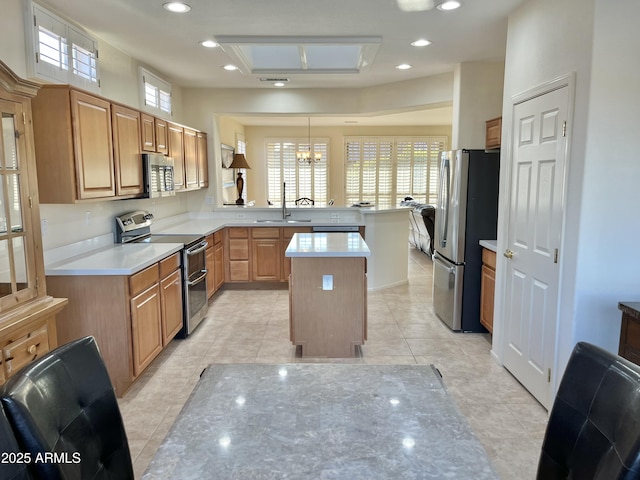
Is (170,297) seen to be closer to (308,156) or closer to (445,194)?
(445,194)

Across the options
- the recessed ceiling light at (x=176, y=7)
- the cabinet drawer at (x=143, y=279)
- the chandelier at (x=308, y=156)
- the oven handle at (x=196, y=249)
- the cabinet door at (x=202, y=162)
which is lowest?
the cabinet drawer at (x=143, y=279)

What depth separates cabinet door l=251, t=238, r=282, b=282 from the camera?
5.77 meters

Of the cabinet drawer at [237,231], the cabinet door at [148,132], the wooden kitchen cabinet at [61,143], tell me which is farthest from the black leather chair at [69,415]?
the cabinet drawer at [237,231]

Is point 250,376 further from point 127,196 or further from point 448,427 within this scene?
point 127,196

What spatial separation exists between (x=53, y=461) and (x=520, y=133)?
315 cm

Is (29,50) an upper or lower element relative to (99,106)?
upper

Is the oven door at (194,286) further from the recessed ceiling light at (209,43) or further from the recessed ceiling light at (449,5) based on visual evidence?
the recessed ceiling light at (449,5)

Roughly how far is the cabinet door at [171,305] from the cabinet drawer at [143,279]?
0.17 m

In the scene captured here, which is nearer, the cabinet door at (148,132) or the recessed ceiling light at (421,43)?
the recessed ceiling light at (421,43)

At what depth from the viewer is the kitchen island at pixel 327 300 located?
3451mm

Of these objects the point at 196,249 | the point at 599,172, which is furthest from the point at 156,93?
the point at 599,172

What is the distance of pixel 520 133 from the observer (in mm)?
3080

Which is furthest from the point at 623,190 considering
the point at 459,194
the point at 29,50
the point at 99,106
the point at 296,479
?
the point at 29,50

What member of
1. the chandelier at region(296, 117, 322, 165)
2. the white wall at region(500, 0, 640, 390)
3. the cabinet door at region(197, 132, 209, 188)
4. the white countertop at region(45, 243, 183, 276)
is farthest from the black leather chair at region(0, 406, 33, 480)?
the chandelier at region(296, 117, 322, 165)
